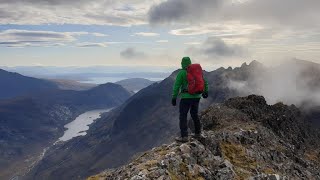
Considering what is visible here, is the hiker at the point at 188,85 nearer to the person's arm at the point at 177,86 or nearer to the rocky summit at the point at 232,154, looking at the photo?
the person's arm at the point at 177,86

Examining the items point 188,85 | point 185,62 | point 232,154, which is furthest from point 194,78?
point 232,154

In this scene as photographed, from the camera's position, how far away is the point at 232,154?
40.4 metres

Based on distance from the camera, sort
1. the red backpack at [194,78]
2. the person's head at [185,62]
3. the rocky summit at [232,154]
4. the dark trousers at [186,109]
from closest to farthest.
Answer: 1. the rocky summit at [232,154]
2. the red backpack at [194,78]
3. the person's head at [185,62]
4. the dark trousers at [186,109]

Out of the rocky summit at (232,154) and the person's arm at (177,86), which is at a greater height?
the person's arm at (177,86)

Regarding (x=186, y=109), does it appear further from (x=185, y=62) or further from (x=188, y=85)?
(x=185, y=62)

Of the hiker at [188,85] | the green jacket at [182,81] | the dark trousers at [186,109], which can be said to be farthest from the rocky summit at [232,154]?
the green jacket at [182,81]

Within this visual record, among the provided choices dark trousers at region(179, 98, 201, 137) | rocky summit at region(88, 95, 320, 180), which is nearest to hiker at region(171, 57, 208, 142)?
dark trousers at region(179, 98, 201, 137)

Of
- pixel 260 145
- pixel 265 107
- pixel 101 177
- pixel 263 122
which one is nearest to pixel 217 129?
pixel 260 145

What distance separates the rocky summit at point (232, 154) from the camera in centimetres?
3195

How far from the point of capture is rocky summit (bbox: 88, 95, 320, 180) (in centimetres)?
3195

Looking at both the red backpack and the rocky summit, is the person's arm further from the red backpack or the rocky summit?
the rocky summit

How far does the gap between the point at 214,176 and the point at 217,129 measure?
15.3 m

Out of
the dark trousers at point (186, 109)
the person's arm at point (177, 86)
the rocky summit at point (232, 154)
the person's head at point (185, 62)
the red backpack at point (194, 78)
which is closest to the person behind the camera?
the rocky summit at point (232, 154)

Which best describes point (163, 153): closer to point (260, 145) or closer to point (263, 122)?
point (260, 145)
